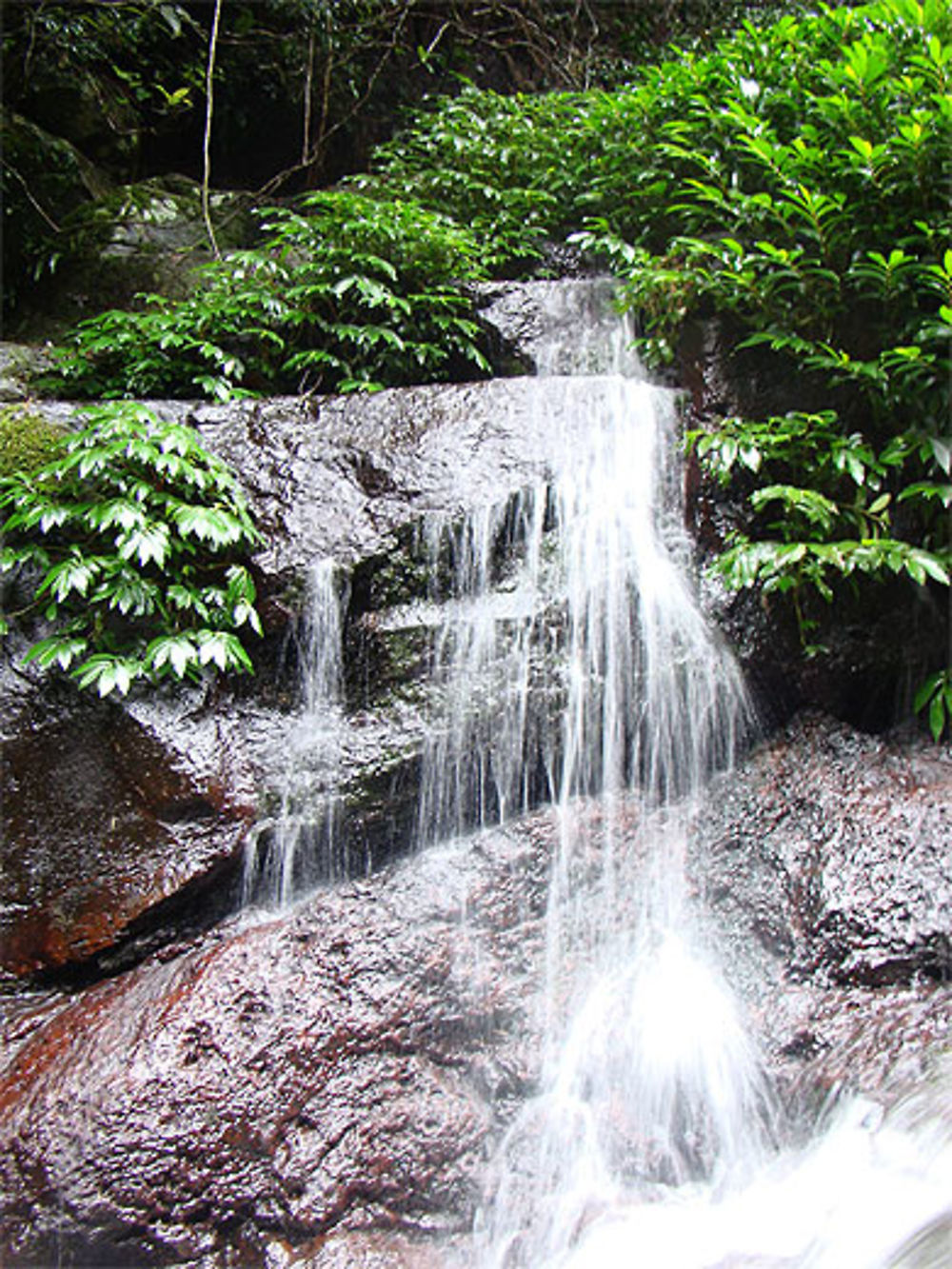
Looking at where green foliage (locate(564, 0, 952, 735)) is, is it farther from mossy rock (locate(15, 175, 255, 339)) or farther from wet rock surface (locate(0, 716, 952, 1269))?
mossy rock (locate(15, 175, 255, 339))

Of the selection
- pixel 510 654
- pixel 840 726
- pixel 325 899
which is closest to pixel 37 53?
pixel 510 654

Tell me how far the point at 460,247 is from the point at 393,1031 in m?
4.18

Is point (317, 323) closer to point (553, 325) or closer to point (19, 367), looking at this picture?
point (553, 325)

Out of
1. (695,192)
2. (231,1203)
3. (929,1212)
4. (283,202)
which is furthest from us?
(283,202)

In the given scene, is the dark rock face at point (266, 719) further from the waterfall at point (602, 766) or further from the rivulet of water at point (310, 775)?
the waterfall at point (602, 766)

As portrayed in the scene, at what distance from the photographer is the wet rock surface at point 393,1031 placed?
2.40 meters

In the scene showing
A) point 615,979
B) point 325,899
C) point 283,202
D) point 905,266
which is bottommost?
point 615,979

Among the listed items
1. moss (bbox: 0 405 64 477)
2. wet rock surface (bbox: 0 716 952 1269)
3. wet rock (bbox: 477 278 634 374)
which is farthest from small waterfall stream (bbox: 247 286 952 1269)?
moss (bbox: 0 405 64 477)

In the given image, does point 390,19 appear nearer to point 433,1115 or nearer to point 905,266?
point 905,266

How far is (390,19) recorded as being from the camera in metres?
6.71

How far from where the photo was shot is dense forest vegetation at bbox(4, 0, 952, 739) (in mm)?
3314

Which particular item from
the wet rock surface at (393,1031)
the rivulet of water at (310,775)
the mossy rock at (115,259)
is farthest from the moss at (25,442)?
the wet rock surface at (393,1031)

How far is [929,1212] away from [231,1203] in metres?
2.01

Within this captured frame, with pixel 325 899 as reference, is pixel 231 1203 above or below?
below
